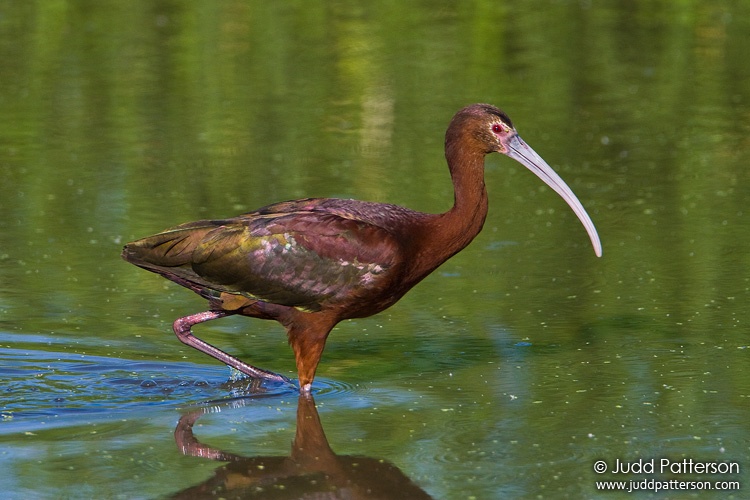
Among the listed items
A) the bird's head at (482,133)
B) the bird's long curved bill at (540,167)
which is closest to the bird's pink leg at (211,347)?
the bird's head at (482,133)

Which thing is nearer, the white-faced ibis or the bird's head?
the white-faced ibis

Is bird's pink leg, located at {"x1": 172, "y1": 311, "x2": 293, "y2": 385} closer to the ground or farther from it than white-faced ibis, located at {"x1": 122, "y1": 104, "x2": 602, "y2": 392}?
closer to the ground

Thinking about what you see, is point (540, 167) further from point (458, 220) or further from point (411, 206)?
point (411, 206)

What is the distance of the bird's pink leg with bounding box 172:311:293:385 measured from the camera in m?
7.37

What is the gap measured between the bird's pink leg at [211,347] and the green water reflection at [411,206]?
0.13 metres

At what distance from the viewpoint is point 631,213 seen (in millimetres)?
10609

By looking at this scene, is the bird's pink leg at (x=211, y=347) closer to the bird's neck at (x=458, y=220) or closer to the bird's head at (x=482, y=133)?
the bird's neck at (x=458, y=220)

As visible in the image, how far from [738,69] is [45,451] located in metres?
11.0

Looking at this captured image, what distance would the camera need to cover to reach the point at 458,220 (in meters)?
7.39

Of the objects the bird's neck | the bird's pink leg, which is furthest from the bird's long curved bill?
the bird's pink leg

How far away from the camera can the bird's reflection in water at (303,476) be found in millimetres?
5828

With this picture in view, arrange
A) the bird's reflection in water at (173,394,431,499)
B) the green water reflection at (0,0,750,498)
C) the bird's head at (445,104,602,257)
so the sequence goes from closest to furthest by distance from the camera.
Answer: the bird's reflection in water at (173,394,431,499) < the green water reflection at (0,0,750,498) < the bird's head at (445,104,602,257)

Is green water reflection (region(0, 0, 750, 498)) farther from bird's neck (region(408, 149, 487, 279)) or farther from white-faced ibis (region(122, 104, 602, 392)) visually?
bird's neck (region(408, 149, 487, 279))

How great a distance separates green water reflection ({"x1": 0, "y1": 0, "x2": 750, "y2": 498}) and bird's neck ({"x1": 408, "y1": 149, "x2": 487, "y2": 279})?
0.59 m
